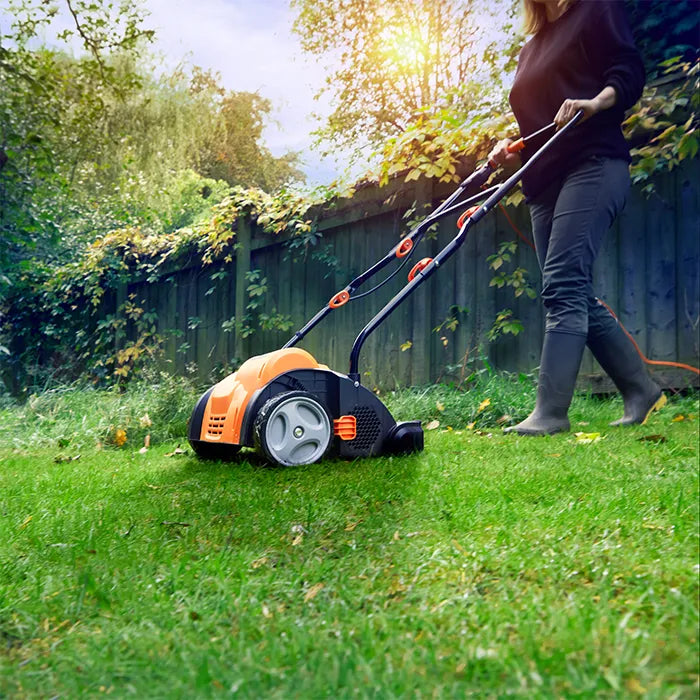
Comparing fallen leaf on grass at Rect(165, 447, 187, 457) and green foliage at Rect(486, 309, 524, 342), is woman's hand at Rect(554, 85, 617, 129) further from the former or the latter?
fallen leaf on grass at Rect(165, 447, 187, 457)

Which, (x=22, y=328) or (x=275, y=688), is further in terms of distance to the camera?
(x=22, y=328)

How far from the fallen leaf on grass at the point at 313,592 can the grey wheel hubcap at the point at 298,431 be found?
107 cm

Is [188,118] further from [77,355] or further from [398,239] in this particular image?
[398,239]

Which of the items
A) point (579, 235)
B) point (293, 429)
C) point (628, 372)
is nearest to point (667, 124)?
point (579, 235)

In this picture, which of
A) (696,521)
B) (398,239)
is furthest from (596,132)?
(398,239)

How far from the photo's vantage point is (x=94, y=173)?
11484 mm

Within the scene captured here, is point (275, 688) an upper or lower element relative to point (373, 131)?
lower

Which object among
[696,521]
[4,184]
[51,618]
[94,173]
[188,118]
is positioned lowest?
[51,618]

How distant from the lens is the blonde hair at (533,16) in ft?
9.04

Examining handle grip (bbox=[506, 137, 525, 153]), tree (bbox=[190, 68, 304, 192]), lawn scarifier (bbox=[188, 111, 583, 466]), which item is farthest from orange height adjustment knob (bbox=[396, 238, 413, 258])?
tree (bbox=[190, 68, 304, 192])

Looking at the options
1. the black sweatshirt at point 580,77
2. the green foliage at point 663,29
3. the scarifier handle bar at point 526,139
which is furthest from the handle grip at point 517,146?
the green foliage at point 663,29

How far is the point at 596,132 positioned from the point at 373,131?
770 centimetres

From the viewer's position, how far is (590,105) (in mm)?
2459

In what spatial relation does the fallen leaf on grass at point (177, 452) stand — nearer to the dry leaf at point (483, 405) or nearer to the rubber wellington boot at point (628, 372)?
the dry leaf at point (483, 405)
